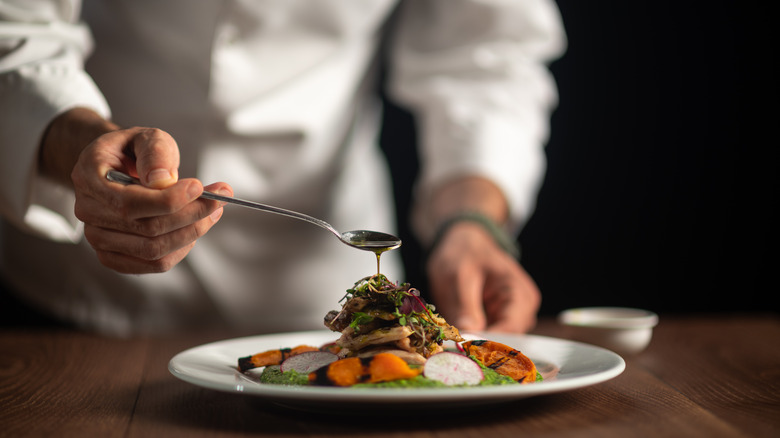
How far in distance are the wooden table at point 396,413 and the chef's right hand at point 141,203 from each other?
0.24m

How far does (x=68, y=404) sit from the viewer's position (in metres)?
1.07

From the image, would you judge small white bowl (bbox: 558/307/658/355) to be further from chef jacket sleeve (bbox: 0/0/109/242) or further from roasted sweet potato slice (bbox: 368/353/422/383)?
chef jacket sleeve (bbox: 0/0/109/242)

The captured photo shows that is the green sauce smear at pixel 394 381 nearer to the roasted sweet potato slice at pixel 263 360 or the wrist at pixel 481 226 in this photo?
the roasted sweet potato slice at pixel 263 360

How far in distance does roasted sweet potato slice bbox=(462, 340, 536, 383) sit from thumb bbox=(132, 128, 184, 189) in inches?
22.0

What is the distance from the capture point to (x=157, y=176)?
1.01 metres

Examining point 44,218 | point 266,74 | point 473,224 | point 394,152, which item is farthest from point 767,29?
point 44,218

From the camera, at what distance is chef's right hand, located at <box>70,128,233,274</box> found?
1015mm

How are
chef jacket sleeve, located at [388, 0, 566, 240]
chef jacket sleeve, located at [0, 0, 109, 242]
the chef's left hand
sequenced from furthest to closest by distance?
chef jacket sleeve, located at [388, 0, 566, 240], the chef's left hand, chef jacket sleeve, located at [0, 0, 109, 242]

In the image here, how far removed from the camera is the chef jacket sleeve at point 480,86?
2082mm

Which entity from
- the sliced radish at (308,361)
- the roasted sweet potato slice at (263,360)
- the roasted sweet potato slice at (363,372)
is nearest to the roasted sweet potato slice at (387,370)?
the roasted sweet potato slice at (363,372)

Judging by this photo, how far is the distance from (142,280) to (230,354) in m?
0.82

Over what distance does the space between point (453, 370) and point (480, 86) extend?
56.0 inches

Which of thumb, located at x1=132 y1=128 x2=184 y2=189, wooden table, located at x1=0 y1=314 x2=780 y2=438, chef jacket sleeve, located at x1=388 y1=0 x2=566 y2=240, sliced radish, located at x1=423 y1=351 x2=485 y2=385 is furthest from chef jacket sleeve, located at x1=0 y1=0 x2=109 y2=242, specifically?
chef jacket sleeve, located at x1=388 y1=0 x2=566 y2=240

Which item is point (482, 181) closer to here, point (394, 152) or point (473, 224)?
point (473, 224)
